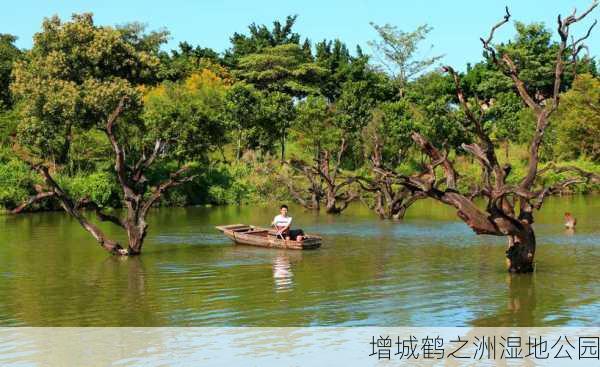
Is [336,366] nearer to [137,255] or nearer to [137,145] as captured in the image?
[137,255]

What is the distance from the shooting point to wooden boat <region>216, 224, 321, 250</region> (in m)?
24.9

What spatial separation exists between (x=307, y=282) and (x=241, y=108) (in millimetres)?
37126

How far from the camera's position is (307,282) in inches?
749

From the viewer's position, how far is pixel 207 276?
65.8ft

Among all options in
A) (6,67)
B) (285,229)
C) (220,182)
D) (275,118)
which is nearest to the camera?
(285,229)

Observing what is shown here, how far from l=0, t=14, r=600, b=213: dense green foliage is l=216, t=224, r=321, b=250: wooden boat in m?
14.9

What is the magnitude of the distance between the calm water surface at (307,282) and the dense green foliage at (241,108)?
600 inches

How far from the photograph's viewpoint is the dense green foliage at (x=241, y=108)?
46.6 metres

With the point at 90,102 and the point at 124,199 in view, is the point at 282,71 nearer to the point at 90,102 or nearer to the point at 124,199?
the point at 90,102

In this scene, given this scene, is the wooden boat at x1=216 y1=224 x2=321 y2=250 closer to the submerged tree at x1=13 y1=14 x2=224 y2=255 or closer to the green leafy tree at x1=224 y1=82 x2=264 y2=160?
the submerged tree at x1=13 y1=14 x2=224 y2=255

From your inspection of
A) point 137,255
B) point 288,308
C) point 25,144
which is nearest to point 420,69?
point 25,144

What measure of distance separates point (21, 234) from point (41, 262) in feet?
30.2

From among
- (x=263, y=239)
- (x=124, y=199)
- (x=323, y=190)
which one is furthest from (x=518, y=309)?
(x=323, y=190)

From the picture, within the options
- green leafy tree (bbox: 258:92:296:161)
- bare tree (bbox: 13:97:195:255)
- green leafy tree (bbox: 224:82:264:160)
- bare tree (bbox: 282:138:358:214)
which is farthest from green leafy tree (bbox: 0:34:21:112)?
bare tree (bbox: 13:97:195:255)
